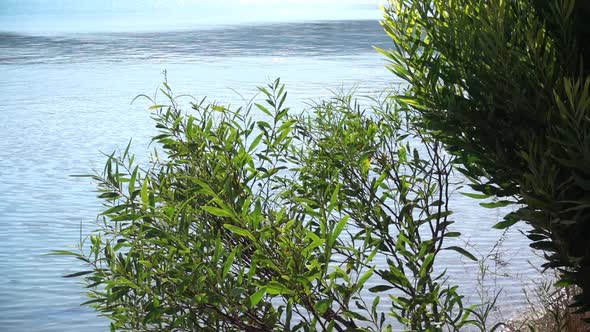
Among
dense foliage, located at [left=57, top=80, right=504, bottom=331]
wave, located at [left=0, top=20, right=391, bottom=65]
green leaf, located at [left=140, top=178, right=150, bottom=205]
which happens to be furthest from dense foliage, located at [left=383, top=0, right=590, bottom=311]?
wave, located at [left=0, top=20, right=391, bottom=65]

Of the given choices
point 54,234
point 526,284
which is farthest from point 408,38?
point 54,234

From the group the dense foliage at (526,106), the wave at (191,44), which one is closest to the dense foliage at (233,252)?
the dense foliage at (526,106)

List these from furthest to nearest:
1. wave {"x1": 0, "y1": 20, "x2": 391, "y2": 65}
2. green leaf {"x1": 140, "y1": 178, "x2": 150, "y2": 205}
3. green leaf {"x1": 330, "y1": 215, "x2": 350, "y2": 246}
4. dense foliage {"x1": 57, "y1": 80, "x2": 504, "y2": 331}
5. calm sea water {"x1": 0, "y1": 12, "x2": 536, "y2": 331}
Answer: wave {"x1": 0, "y1": 20, "x2": 391, "y2": 65} < calm sea water {"x1": 0, "y1": 12, "x2": 536, "y2": 331} < green leaf {"x1": 140, "y1": 178, "x2": 150, "y2": 205} < dense foliage {"x1": 57, "y1": 80, "x2": 504, "y2": 331} < green leaf {"x1": 330, "y1": 215, "x2": 350, "y2": 246}

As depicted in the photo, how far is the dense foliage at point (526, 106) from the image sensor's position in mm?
2186

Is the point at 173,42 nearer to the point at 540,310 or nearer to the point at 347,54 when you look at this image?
the point at 347,54

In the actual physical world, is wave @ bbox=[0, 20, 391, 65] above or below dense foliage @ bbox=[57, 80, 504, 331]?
below

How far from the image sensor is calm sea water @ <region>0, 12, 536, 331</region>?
6.43m

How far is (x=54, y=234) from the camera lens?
25.0 ft

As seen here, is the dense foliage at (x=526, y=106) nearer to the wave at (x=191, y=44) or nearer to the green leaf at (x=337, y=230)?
the green leaf at (x=337, y=230)

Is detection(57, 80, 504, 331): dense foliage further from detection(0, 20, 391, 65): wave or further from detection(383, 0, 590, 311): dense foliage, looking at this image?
detection(0, 20, 391, 65): wave

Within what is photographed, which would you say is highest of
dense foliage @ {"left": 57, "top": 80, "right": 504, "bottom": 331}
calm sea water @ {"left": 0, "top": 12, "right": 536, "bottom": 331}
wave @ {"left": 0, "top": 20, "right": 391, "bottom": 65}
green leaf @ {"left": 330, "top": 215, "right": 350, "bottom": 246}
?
green leaf @ {"left": 330, "top": 215, "right": 350, "bottom": 246}

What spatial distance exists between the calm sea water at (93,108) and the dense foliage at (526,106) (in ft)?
4.39

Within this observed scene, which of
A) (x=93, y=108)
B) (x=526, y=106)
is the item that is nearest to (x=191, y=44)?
(x=93, y=108)

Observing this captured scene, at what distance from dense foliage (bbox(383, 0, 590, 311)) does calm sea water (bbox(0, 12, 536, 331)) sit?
4.39ft
